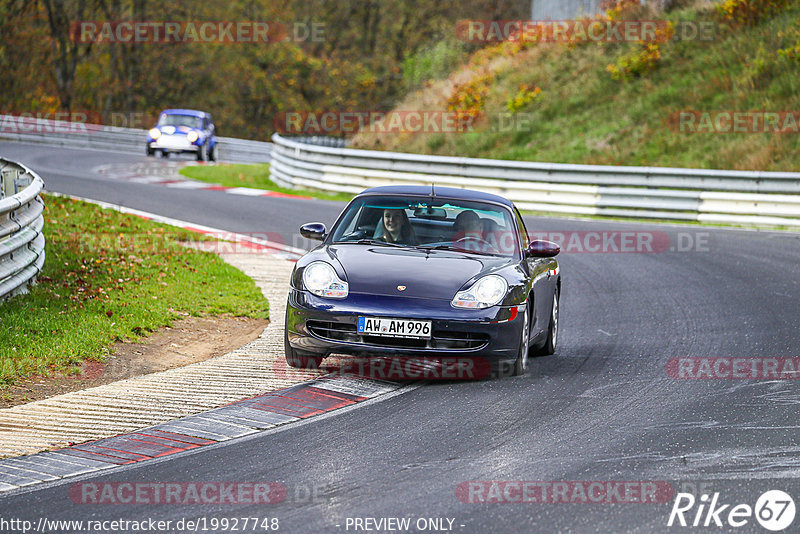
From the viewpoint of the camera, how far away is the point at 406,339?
7426 millimetres

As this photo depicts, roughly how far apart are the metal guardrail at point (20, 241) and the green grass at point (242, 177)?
1304cm

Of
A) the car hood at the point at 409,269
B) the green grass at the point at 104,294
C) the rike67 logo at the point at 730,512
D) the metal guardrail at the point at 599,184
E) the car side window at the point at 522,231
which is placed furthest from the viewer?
the metal guardrail at the point at 599,184

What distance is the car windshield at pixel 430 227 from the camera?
850 centimetres

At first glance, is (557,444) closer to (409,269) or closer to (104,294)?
(409,269)

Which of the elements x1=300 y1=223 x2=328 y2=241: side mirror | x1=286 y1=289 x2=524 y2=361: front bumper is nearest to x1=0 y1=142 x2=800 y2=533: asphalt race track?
x1=286 y1=289 x2=524 y2=361: front bumper

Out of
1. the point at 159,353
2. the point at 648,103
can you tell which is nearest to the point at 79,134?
the point at 648,103

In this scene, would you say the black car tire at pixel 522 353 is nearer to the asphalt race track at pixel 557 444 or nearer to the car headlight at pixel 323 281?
the asphalt race track at pixel 557 444

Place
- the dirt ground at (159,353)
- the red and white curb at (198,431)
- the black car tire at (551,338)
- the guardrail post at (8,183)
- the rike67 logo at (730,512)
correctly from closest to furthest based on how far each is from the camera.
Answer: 1. the rike67 logo at (730,512)
2. the red and white curb at (198,431)
3. the dirt ground at (159,353)
4. the black car tire at (551,338)
5. the guardrail post at (8,183)

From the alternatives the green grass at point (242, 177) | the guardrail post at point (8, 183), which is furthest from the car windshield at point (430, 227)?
the green grass at point (242, 177)

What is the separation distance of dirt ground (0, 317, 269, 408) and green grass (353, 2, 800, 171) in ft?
52.9

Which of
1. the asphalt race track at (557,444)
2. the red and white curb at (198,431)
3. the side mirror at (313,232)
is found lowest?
the red and white curb at (198,431)

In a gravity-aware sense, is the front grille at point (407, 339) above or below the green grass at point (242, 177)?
above

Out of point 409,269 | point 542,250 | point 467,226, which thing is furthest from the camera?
point 467,226

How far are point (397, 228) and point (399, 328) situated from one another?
1.40 m
